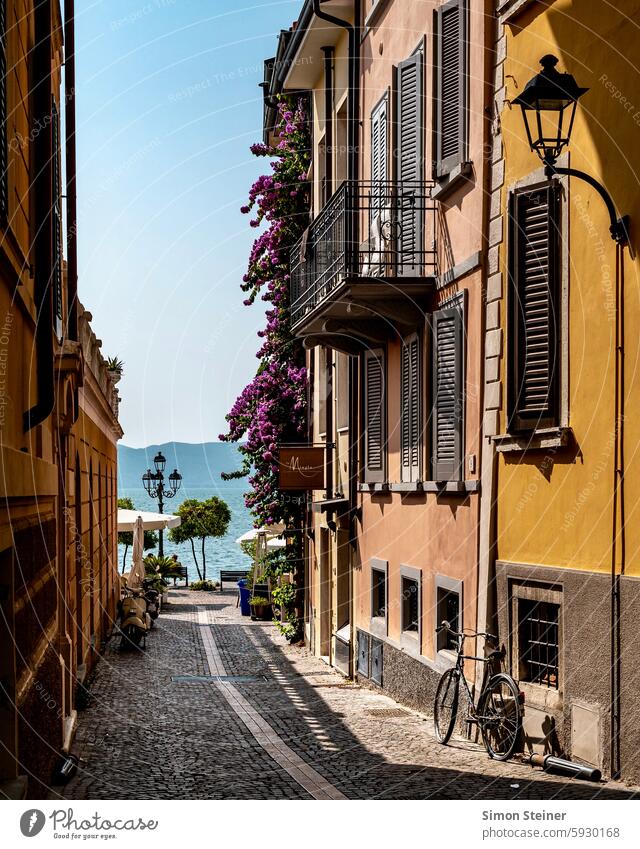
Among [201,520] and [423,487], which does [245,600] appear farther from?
[201,520]

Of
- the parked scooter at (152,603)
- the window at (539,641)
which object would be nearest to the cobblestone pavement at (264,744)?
the window at (539,641)

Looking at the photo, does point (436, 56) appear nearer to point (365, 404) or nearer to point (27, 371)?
point (365, 404)

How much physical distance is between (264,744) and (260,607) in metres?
18.4

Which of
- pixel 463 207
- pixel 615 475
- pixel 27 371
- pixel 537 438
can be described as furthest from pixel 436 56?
pixel 27 371

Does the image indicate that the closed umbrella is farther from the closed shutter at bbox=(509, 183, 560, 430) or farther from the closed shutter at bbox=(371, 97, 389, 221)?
the closed shutter at bbox=(509, 183, 560, 430)

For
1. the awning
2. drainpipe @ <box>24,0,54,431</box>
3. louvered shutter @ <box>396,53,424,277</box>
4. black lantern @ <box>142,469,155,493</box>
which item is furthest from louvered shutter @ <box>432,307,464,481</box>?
black lantern @ <box>142,469,155,493</box>

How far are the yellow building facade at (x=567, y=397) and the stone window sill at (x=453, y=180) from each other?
2.61ft

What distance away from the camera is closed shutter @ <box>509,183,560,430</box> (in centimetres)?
1136

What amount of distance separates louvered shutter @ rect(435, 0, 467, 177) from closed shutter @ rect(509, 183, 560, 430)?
227 centimetres

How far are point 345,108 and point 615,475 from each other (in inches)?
487

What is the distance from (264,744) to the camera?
1314 cm

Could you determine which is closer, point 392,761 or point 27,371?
point 27,371

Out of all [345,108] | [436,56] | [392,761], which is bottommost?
[392,761]
